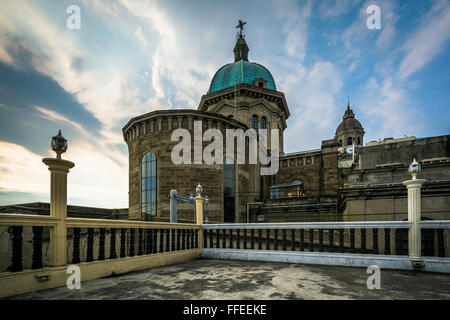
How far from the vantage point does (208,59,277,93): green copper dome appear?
1064 inches

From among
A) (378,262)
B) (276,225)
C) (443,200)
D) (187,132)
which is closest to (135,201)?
(187,132)

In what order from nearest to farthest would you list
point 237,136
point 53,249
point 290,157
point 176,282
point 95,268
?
point 53,249 → point 176,282 → point 95,268 → point 237,136 → point 290,157

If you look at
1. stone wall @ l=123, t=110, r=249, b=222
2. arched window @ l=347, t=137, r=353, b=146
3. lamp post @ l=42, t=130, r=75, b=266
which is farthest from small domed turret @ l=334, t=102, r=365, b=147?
lamp post @ l=42, t=130, r=75, b=266

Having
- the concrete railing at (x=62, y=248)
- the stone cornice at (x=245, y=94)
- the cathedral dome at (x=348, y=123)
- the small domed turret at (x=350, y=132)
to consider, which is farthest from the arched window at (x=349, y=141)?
the concrete railing at (x=62, y=248)

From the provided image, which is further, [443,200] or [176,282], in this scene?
[443,200]

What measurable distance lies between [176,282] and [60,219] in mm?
2401

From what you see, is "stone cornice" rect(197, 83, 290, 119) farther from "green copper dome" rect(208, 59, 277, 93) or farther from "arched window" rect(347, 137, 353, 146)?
"arched window" rect(347, 137, 353, 146)

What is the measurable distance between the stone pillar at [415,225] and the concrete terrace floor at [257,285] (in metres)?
0.41

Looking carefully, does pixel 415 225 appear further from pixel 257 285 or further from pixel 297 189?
pixel 297 189

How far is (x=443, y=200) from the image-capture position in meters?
9.48

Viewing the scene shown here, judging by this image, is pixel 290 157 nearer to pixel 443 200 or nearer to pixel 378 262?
pixel 443 200

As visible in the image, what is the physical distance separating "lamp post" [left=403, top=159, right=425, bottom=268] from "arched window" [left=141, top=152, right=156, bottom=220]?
13948mm

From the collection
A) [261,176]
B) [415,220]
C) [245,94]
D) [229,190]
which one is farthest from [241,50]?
[415,220]
